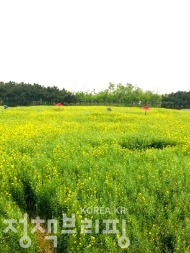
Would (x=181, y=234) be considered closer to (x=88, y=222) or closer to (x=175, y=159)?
(x=88, y=222)

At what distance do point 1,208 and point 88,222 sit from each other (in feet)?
5.84

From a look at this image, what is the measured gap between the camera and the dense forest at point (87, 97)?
68.1 meters

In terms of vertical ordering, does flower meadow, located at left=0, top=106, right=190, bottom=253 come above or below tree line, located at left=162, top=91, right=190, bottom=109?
below

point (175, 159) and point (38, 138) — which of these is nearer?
point (175, 159)

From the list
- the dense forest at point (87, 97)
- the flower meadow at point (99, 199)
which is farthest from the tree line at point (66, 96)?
the flower meadow at point (99, 199)

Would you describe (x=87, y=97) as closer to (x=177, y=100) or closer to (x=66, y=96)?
(x=66, y=96)

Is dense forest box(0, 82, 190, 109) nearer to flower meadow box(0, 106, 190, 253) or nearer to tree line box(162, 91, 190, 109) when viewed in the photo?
tree line box(162, 91, 190, 109)

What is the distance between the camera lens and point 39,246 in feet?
16.4

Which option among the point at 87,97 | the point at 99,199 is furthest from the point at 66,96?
the point at 99,199

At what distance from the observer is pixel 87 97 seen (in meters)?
78.0

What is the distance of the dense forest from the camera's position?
6806 cm

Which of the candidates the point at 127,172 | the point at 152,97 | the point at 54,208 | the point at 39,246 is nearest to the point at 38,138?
the point at 127,172

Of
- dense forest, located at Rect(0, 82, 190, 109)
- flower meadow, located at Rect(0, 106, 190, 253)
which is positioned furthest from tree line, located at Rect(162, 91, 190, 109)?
flower meadow, located at Rect(0, 106, 190, 253)

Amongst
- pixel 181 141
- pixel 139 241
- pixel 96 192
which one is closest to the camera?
pixel 139 241
